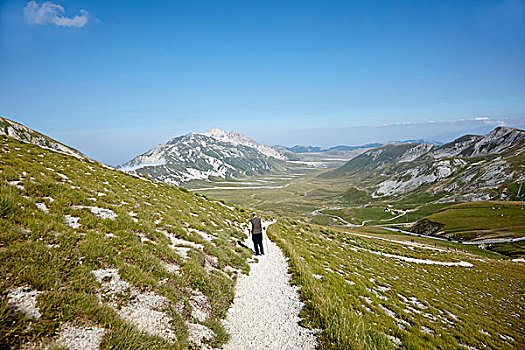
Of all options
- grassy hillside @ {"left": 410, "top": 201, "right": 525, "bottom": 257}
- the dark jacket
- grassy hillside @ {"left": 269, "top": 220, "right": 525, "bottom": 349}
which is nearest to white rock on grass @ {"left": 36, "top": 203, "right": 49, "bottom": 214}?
the dark jacket

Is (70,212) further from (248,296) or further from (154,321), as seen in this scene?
(248,296)

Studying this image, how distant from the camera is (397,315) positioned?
44.4ft

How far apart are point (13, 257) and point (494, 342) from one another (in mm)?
25956

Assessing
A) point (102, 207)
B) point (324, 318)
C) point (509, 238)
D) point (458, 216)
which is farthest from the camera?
point (458, 216)

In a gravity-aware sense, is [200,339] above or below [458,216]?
above

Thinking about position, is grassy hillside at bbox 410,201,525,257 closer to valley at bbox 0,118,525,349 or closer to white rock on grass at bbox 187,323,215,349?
valley at bbox 0,118,525,349

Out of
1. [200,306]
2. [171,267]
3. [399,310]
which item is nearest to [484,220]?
[399,310]

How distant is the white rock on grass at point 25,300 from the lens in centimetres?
568

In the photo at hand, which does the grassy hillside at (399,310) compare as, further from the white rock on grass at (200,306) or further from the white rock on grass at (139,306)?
the white rock on grass at (139,306)

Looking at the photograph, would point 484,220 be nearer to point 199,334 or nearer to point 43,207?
point 199,334

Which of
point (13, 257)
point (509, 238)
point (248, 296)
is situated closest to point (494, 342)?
point (248, 296)

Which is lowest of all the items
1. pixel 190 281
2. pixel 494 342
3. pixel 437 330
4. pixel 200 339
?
pixel 494 342

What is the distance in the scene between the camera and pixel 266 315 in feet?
36.6

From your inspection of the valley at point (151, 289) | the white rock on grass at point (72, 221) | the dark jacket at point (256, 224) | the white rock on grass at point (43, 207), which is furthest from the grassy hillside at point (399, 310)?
the white rock on grass at point (43, 207)
